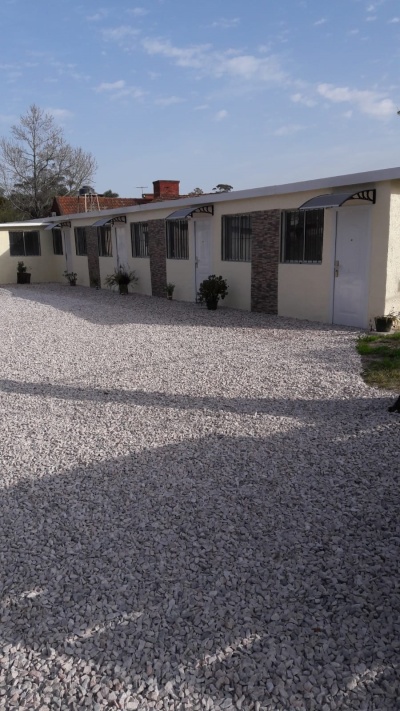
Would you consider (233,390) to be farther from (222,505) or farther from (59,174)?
(59,174)

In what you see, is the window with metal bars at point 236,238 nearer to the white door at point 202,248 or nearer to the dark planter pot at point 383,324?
the white door at point 202,248

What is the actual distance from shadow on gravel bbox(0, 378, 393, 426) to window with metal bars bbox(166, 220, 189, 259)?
992 cm

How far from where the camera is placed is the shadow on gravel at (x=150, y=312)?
12.0 meters

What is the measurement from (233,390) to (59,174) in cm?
4102

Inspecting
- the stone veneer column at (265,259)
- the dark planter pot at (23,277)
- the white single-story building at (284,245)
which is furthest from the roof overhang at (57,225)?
the stone veneer column at (265,259)

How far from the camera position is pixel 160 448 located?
5.05m

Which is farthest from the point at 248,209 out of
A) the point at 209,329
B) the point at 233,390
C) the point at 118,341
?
the point at 233,390

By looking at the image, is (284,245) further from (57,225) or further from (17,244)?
(17,244)

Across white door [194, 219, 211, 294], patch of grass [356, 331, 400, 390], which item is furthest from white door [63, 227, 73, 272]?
patch of grass [356, 331, 400, 390]

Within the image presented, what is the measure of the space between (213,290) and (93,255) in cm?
992

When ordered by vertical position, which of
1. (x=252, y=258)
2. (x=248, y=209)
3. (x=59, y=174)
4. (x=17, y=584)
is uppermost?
(x=59, y=174)

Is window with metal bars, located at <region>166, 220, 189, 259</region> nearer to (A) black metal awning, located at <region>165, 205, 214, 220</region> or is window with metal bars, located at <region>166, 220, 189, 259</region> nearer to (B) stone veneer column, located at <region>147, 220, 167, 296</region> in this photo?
(B) stone veneer column, located at <region>147, 220, 167, 296</region>

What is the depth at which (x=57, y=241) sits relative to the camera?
25859 millimetres

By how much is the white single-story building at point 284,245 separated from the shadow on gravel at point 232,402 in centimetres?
479
